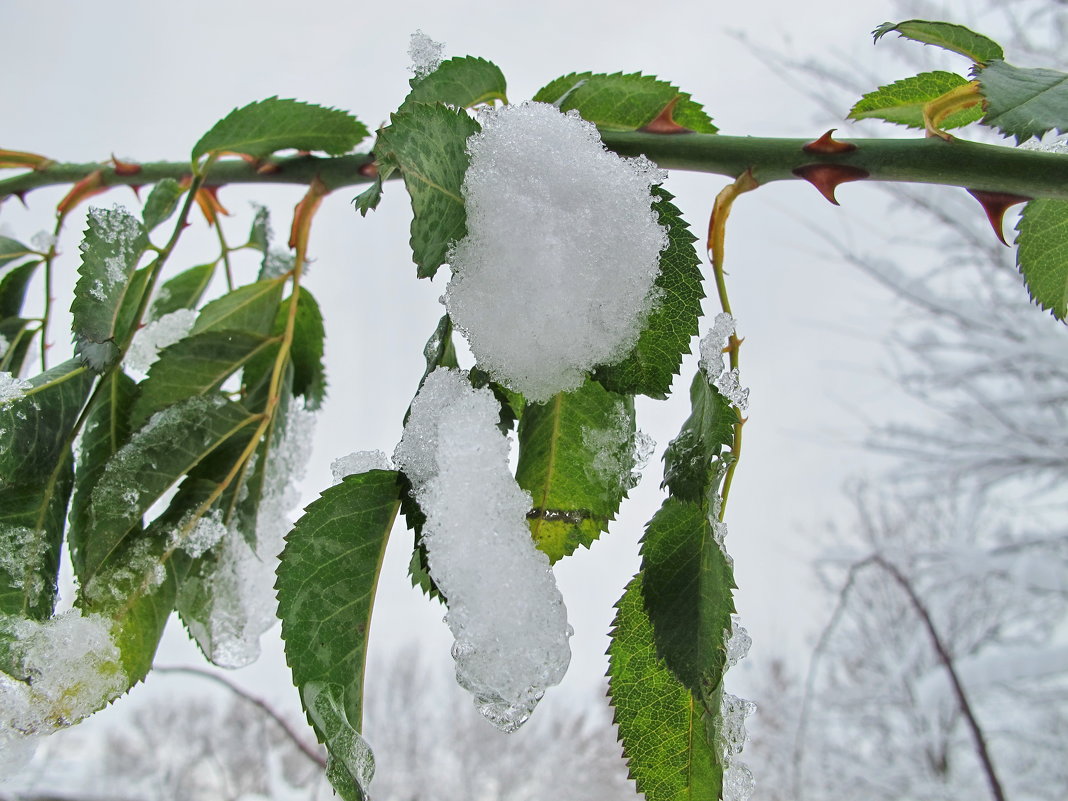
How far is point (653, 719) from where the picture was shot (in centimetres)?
36

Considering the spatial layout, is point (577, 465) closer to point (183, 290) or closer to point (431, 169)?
point (431, 169)

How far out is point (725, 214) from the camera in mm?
372

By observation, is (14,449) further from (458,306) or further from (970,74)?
(970,74)

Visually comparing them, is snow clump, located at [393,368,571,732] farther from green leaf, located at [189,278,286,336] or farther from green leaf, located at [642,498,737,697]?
green leaf, located at [189,278,286,336]

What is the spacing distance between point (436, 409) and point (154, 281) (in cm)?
22

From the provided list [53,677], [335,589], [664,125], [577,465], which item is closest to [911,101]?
[664,125]

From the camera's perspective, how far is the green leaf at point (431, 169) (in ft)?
0.94

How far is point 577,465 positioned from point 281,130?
0.27 meters

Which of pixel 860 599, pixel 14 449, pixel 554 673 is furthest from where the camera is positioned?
pixel 860 599

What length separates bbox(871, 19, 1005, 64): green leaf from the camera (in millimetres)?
391

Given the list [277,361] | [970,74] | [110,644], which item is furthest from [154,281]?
[970,74]

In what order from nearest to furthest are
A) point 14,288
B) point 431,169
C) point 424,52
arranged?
point 431,169 < point 424,52 < point 14,288

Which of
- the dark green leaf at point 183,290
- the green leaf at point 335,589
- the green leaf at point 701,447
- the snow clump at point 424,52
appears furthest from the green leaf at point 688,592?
the dark green leaf at point 183,290

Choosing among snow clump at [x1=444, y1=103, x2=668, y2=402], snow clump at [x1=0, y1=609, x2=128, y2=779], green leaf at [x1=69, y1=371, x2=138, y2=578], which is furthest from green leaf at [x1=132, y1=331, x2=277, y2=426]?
snow clump at [x1=444, y1=103, x2=668, y2=402]
